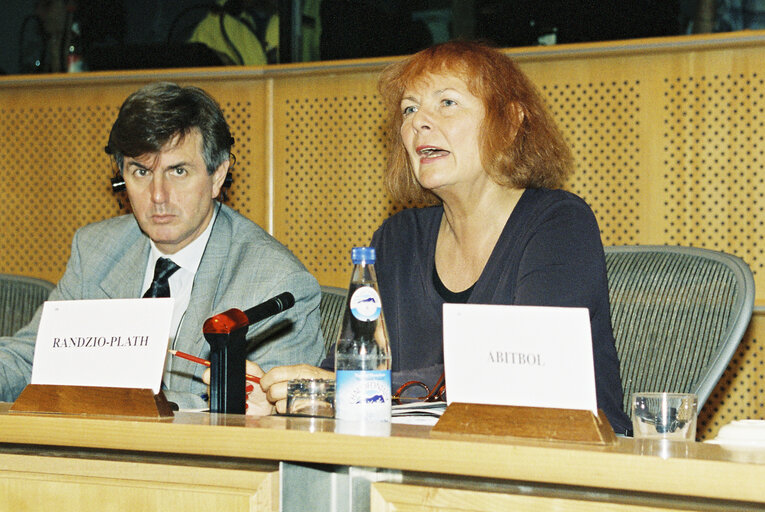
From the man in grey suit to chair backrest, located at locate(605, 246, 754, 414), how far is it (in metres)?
0.70

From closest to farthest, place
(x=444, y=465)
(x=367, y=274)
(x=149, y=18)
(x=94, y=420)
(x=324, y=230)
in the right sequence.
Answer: (x=444, y=465), (x=94, y=420), (x=367, y=274), (x=324, y=230), (x=149, y=18)

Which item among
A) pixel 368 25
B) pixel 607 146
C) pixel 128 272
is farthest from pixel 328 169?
pixel 128 272

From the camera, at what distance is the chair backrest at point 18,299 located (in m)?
2.53

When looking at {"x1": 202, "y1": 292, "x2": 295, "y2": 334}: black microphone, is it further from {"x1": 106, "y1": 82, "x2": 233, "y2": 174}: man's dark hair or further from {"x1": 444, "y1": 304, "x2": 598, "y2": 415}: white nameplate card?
{"x1": 106, "y1": 82, "x2": 233, "y2": 174}: man's dark hair

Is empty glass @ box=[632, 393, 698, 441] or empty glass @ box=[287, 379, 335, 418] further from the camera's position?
empty glass @ box=[287, 379, 335, 418]

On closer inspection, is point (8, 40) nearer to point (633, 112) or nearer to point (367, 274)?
point (633, 112)

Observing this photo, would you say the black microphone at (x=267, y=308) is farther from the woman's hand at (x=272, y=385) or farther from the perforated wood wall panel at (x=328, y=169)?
the perforated wood wall panel at (x=328, y=169)

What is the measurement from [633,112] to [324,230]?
110cm

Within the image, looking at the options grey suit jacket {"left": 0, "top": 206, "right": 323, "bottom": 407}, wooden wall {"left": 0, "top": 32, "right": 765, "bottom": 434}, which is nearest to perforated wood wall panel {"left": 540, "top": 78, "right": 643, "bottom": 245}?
wooden wall {"left": 0, "top": 32, "right": 765, "bottom": 434}

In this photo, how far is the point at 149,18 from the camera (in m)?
3.43

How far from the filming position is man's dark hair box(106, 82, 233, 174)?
6.96ft

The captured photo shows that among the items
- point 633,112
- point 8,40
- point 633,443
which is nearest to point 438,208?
point 633,112

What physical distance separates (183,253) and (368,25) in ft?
4.51

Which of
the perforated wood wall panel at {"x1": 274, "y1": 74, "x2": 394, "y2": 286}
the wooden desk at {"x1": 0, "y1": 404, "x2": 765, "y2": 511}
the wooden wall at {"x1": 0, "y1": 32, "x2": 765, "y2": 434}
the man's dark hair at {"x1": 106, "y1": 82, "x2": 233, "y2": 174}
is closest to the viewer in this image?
the wooden desk at {"x1": 0, "y1": 404, "x2": 765, "y2": 511}
